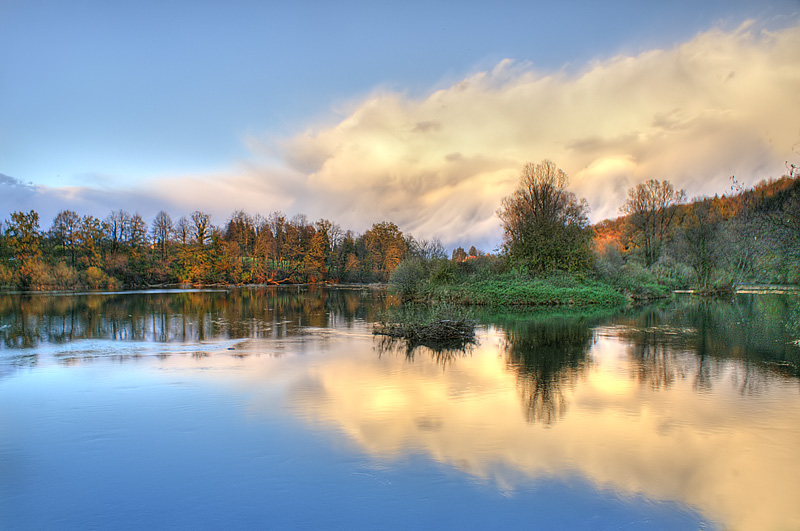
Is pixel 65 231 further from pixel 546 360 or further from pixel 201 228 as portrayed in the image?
pixel 546 360

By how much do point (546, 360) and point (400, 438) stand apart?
544cm

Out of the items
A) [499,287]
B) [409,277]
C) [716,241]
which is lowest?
[499,287]

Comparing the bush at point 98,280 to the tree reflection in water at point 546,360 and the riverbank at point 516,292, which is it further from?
the tree reflection in water at point 546,360

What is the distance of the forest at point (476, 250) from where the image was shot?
43.0 ft

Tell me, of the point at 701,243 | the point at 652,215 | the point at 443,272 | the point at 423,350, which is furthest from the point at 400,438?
the point at 652,215

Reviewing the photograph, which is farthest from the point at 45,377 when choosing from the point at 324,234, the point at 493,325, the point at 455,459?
the point at 324,234

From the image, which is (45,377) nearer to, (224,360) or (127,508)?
(224,360)

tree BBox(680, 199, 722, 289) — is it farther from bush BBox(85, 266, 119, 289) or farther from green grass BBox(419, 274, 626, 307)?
bush BBox(85, 266, 119, 289)

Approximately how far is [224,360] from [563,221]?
1007 inches

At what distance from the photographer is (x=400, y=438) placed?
18.1ft

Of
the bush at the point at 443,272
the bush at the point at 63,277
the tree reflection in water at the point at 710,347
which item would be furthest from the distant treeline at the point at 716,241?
the bush at the point at 63,277

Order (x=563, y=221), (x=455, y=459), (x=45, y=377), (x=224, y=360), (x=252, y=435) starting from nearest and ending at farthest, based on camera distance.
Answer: (x=455, y=459)
(x=252, y=435)
(x=45, y=377)
(x=224, y=360)
(x=563, y=221)

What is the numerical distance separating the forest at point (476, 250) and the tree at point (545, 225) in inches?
2.9

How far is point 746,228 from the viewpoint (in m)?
10.3
